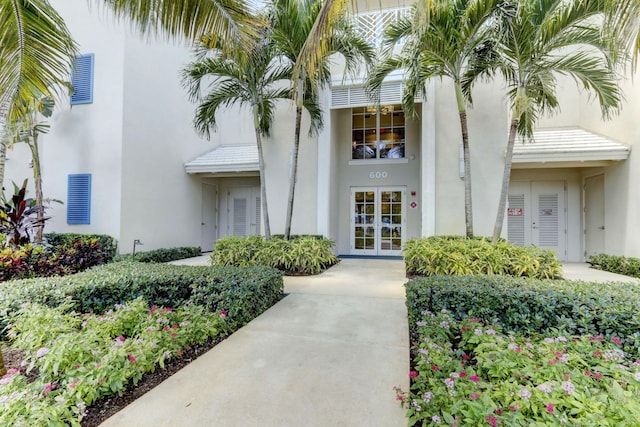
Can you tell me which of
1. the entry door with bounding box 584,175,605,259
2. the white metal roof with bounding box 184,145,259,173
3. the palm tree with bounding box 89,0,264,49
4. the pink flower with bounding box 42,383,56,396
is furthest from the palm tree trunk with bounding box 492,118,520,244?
the pink flower with bounding box 42,383,56,396

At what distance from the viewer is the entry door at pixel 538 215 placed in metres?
9.52

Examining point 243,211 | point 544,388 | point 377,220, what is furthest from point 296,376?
point 243,211

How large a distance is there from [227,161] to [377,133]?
5.29 metres

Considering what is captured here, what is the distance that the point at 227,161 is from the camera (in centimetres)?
1033

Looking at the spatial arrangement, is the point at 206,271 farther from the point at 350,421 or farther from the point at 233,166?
the point at 233,166

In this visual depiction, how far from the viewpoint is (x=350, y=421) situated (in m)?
2.15

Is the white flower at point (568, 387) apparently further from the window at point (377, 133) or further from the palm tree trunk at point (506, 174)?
the window at point (377, 133)

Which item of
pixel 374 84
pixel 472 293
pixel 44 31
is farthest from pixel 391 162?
pixel 44 31

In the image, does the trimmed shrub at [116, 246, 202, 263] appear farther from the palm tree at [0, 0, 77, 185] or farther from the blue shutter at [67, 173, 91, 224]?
the palm tree at [0, 0, 77, 185]

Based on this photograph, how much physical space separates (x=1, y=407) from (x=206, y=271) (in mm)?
2970

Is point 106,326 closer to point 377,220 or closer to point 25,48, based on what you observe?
point 25,48

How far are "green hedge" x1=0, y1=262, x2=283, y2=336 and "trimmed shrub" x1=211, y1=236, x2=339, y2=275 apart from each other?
6.90ft

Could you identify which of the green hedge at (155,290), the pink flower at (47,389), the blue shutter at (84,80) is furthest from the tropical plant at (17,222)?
the pink flower at (47,389)

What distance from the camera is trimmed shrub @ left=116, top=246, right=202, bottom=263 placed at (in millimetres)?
7807
